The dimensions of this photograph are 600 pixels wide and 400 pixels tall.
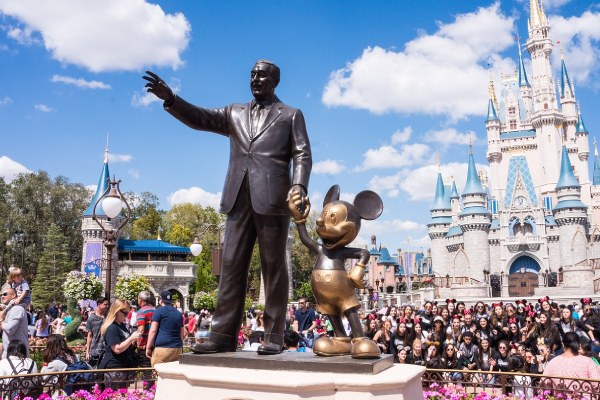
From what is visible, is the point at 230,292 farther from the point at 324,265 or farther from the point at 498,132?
the point at 498,132

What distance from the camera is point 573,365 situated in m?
5.48

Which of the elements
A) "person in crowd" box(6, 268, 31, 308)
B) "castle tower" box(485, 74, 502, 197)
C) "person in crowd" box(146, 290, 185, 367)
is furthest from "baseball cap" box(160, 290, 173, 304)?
"castle tower" box(485, 74, 502, 197)

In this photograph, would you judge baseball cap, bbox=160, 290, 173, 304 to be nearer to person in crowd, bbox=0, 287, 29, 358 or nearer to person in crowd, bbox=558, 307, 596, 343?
person in crowd, bbox=0, 287, 29, 358

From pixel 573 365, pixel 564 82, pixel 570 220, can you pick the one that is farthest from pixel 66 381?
pixel 564 82

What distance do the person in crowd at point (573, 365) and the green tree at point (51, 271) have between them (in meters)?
37.4

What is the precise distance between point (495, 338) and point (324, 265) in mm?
5766

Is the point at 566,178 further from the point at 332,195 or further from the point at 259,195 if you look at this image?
the point at 259,195

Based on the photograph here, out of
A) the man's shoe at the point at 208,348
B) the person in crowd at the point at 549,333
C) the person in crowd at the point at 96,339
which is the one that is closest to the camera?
the man's shoe at the point at 208,348

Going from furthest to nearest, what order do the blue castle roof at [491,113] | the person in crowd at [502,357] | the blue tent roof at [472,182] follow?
1. the blue castle roof at [491,113]
2. the blue tent roof at [472,182]
3. the person in crowd at [502,357]

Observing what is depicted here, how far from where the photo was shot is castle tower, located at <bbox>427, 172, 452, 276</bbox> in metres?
58.7

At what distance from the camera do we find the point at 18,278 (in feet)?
24.7

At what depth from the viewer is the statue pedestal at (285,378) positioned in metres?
3.23

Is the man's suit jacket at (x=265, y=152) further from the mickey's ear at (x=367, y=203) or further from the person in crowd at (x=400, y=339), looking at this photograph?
the person in crowd at (x=400, y=339)

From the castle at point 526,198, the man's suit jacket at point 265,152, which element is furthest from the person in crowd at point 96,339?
the castle at point 526,198
